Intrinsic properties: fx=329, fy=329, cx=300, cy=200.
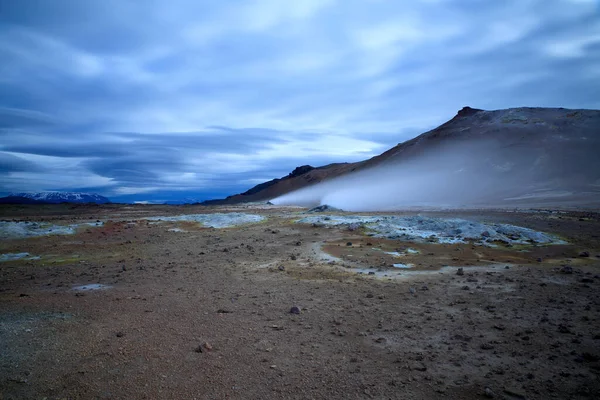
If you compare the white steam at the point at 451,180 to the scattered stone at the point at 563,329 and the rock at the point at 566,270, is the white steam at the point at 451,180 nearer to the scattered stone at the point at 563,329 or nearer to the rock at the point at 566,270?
the rock at the point at 566,270

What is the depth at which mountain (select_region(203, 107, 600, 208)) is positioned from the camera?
2626 inches

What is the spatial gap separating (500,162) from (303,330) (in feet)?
301

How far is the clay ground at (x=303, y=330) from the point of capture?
527 centimetres

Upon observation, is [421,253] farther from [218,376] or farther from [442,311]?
[218,376]

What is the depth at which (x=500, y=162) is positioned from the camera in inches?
3270

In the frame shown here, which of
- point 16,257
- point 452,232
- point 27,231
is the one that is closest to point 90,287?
point 16,257

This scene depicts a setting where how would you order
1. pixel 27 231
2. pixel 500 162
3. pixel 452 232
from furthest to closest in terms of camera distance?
pixel 500 162 < pixel 27 231 < pixel 452 232

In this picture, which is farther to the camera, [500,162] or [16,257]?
[500,162]

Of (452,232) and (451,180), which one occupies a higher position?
(451,180)

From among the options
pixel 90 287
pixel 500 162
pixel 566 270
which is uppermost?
pixel 500 162

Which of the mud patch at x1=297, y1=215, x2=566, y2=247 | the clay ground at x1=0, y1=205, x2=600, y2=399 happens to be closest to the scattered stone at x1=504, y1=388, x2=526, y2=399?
the clay ground at x1=0, y1=205, x2=600, y2=399

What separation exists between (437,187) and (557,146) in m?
30.9

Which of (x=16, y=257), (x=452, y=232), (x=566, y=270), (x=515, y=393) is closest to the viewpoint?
(x=515, y=393)

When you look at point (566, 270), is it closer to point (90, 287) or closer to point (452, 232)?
point (452, 232)
